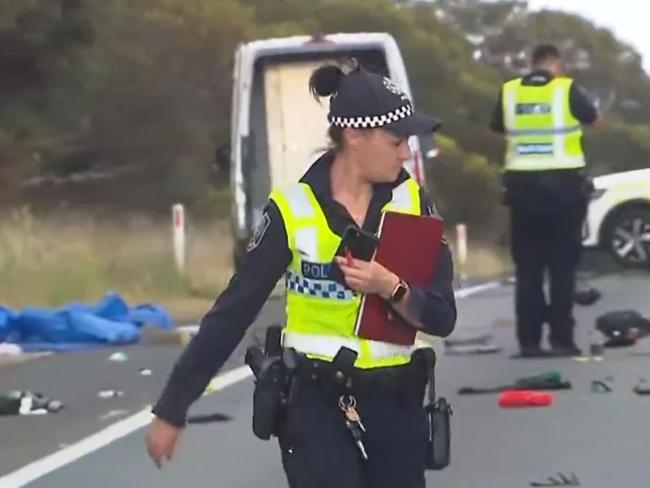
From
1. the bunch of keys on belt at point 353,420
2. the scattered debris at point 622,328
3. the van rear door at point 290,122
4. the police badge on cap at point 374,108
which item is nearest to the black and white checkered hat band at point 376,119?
the police badge on cap at point 374,108

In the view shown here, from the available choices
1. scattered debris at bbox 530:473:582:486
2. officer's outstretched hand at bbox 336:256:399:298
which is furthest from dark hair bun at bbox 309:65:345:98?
scattered debris at bbox 530:473:582:486

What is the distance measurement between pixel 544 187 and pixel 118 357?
3.49m

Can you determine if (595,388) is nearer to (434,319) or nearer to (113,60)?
(434,319)

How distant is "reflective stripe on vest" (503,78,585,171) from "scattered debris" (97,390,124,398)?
116 inches

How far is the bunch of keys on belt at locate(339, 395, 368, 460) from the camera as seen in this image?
5.29 m

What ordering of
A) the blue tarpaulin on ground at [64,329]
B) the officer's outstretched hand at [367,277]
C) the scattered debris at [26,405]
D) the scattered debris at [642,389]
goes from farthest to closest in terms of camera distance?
the blue tarpaulin on ground at [64,329] → the scattered debris at [26,405] → the scattered debris at [642,389] → the officer's outstretched hand at [367,277]

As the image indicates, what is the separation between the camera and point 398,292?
5.21 m

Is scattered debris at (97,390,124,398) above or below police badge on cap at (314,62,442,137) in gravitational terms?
below

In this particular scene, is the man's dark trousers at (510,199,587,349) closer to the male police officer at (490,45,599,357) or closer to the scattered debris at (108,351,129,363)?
the male police officer at (490,45,599,357)

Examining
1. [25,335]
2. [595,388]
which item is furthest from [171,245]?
[595,388]

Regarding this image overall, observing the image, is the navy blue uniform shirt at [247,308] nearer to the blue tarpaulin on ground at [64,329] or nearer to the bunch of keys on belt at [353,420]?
the bunch of keys on belt at [353,420]

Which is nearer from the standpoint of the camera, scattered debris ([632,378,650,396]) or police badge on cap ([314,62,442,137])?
police badge on cap ([314,62,442,137])

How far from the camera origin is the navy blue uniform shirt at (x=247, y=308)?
530cm

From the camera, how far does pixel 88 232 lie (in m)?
29.1
